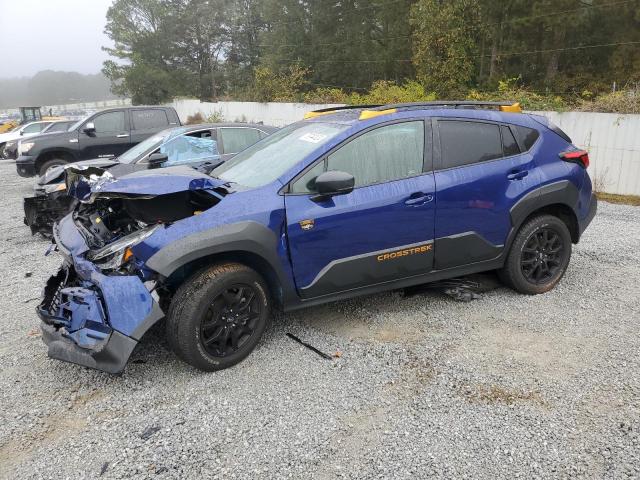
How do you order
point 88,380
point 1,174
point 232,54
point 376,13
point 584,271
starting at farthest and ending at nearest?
point 232,54 → point 376,13 → point 1,174 → point 584,271 → point 88,380

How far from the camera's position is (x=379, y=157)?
12.6 ft

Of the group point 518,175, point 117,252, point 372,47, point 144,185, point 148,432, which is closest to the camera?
point 148,432

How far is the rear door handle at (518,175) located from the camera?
167 inches

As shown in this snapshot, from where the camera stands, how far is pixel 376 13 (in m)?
25.5

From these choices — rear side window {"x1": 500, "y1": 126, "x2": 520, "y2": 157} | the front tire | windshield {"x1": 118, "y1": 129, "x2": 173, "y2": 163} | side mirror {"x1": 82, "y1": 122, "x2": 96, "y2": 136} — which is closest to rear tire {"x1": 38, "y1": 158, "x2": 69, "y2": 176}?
side mirror {"x1": 82, "y1": 122, "x2": 96, "y2": 136}

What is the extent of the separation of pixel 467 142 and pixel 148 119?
8.83m

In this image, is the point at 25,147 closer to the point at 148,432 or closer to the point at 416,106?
the point at 416,106

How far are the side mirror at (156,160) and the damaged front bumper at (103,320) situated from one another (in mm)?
3932

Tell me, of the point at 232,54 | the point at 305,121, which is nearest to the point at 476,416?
the point at 305,121

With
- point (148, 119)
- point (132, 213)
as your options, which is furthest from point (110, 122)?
point (132, 213)

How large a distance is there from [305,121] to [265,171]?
89 cm

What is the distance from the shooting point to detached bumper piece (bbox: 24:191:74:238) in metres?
6.70

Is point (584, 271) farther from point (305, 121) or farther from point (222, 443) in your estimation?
point (222, 443)

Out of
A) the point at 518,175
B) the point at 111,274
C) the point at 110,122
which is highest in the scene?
the point at 110,122
